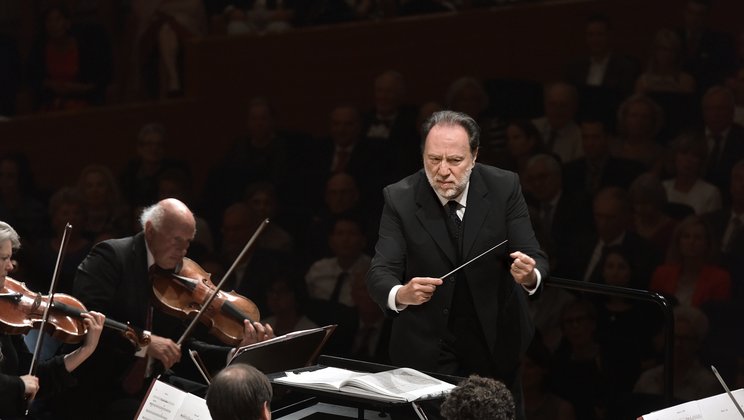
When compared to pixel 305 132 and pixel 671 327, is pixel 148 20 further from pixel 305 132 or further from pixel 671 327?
pixel 671 327

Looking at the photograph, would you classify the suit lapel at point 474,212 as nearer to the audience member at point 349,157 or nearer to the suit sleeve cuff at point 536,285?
the suit sleeve cuff at point 536,285

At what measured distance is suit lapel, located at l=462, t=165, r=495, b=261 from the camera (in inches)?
135

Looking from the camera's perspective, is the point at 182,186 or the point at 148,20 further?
the point at 148,20

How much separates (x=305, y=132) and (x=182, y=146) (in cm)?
89

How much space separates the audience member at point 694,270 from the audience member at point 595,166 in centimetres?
49

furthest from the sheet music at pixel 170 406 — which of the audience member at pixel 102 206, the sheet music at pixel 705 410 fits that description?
the audience member at pixel 102 206

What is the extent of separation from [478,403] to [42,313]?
1774 mm

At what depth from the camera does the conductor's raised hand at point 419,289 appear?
3.19 meters

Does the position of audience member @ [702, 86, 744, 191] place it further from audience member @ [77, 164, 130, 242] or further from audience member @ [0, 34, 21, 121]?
audience member @ [0, 34, 21, 121]

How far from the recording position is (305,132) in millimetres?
7434

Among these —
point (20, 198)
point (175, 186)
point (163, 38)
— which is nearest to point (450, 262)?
point (175, 186)

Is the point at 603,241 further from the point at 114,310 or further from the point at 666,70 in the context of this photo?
the point at 114,310

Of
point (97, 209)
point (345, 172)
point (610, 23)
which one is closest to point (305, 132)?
point (345, 172)

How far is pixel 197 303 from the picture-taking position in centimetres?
406
